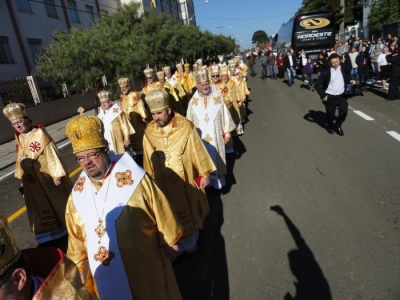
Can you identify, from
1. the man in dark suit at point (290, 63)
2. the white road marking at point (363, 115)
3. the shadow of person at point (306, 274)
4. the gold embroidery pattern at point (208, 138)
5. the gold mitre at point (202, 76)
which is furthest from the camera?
the man in dark suit at point (290, 63)

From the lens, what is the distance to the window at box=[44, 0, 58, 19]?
2063cm

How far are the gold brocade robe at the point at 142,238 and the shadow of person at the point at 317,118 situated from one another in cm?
717

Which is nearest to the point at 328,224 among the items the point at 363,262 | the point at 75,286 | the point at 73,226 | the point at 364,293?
the point at 363,262

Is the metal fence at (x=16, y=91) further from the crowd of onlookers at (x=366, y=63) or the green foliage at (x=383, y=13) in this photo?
the green foliage at (x=383, y=13)

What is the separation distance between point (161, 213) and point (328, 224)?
103 inches

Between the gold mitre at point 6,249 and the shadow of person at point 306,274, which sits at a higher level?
the gold mitre at point 6,249

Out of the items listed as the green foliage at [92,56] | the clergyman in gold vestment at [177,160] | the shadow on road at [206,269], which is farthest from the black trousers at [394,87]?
the green foliage at [92,56]

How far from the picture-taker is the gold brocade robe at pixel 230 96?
24.0ft

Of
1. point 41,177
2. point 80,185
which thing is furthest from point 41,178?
A: point 80,185

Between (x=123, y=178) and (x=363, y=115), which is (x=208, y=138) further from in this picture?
(x=363, y=115)

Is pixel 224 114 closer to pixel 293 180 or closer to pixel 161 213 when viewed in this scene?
pixel 293 180

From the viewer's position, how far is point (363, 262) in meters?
3.22

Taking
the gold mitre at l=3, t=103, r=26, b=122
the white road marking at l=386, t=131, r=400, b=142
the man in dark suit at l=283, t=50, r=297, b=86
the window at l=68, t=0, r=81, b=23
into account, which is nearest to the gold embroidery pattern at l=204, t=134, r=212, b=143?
the gold mitre at l=3, t=103, r=26, b=122

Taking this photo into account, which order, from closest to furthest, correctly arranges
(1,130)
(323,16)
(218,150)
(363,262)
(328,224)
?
(363,262) → (328,224) → (218,150) → (1,130) → (323,16)
